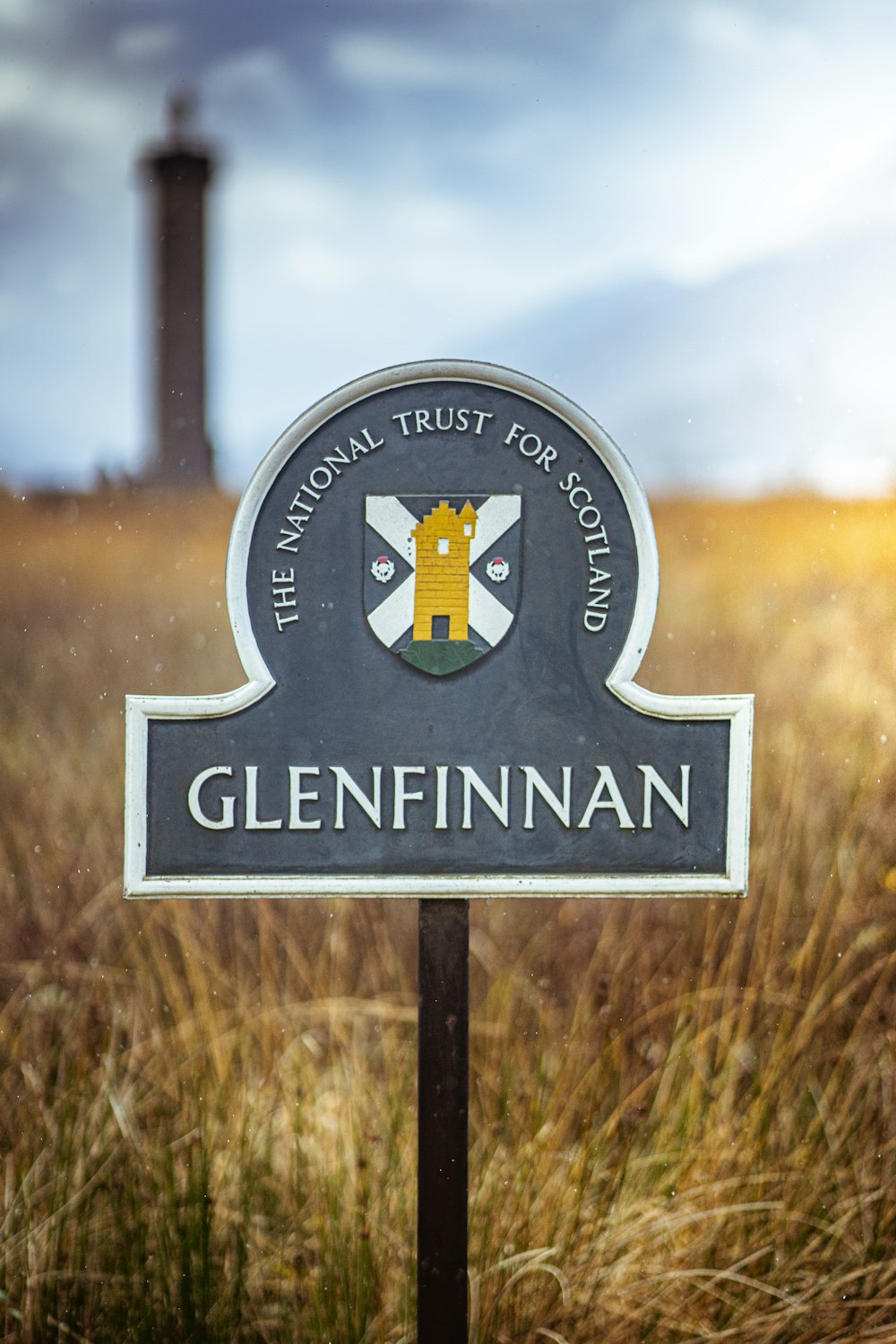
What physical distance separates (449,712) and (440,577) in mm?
218

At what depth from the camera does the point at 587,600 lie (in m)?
1.81

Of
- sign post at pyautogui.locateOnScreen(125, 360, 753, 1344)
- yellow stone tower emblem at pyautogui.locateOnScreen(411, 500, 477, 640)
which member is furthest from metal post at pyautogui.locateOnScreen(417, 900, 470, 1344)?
yellow stone tower emblem at pyautogui.locateOnScreen(411, 500, 477, 640)

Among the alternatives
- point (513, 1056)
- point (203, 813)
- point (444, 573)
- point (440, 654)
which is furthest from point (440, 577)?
point (513, 1056)

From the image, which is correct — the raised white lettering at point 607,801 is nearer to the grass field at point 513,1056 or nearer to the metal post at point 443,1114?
the metal post at point 443,1114

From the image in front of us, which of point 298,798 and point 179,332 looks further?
point 179,332

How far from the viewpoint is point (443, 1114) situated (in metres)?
1.85

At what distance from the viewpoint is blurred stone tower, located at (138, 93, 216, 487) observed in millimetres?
3475

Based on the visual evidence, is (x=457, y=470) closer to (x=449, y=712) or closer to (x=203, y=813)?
(x=449, y=712)

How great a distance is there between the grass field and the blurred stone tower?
0.39 meters

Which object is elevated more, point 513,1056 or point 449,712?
point 449,712

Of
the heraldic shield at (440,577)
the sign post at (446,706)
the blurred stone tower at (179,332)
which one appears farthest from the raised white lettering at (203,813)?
the blurred stone tower at (179,332)

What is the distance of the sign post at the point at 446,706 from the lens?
1794 millimetres

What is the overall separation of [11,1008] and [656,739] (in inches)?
72.2

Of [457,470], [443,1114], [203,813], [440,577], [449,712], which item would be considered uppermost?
[457,470]
